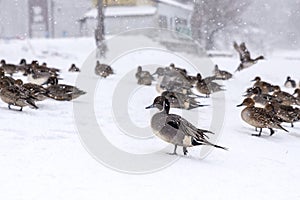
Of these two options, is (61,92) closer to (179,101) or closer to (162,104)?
(179,101)

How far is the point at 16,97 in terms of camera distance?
838 cm

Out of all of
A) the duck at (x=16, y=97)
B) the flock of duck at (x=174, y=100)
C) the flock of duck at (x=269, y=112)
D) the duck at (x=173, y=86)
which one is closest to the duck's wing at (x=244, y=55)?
the flock of duck at (x=174, y=100)

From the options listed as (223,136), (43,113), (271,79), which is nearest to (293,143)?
(223,136)

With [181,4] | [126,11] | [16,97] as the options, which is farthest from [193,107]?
[181,4]

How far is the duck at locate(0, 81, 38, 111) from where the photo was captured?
8.38m

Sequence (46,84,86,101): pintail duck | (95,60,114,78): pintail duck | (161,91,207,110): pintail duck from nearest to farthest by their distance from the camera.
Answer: (46,84,86,101): pintail duck < (161,91,207,110): pintail duck < (95,60,114,78): pintail duck

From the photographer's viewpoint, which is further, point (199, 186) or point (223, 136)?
point (223, 136)

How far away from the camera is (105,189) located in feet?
15.3

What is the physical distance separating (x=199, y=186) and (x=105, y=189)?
43.2 inches

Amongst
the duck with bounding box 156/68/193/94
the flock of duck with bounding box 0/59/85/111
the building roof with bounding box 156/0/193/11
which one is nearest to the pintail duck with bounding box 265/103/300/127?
the duck with bounding box 156/68/193/94

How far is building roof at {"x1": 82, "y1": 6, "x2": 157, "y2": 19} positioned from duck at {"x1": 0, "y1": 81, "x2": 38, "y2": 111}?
112ft

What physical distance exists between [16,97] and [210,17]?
31.1 m

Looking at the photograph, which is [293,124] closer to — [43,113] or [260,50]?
[43,113]

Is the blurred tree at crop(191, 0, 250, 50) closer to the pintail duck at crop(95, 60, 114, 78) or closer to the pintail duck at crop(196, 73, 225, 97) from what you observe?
the pintail duck at crop(95, 60, 114, 78)
